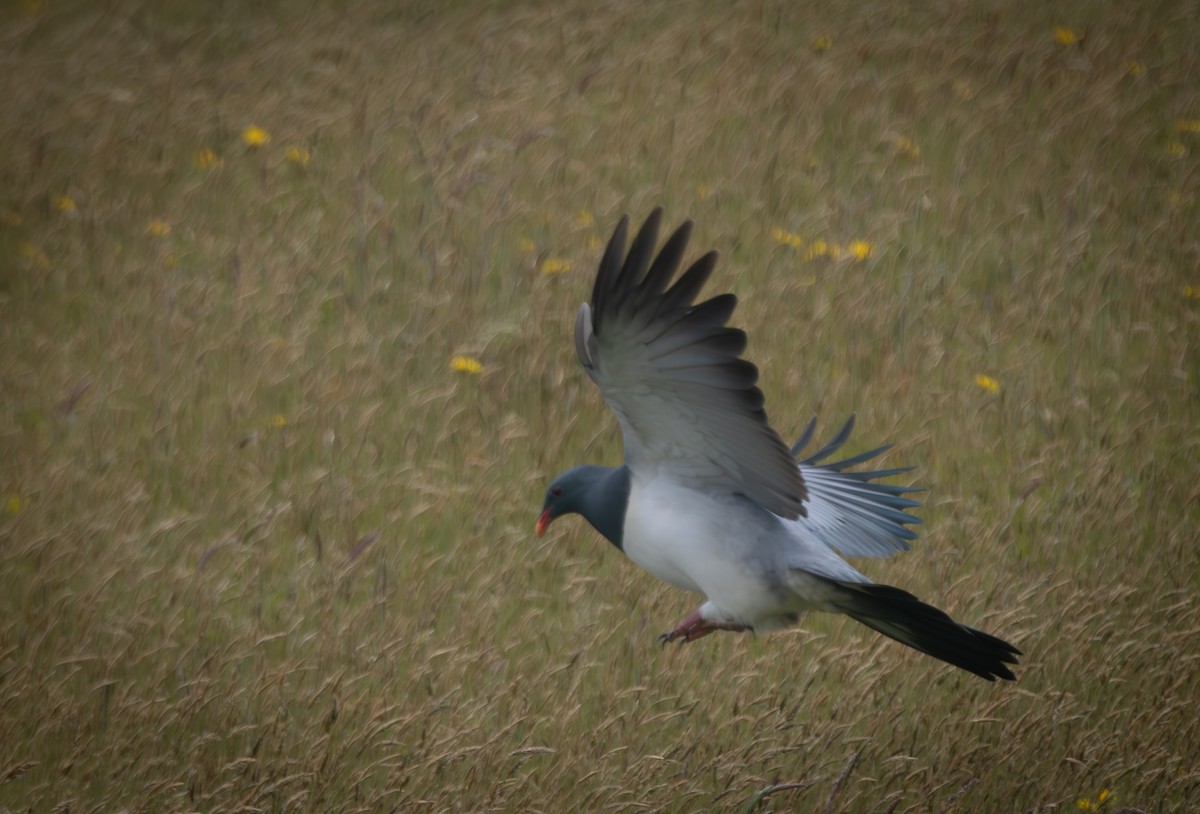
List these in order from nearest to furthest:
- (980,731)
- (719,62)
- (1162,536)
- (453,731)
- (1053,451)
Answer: (453,731) → (980,731) → (1162,536) → (1053,451) → (719,62)

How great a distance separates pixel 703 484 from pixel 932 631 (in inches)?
32.9

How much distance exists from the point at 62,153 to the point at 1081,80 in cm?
624

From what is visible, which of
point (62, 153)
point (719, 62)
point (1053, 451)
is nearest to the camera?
point (1053, 451)

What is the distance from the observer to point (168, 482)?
5.91 metres

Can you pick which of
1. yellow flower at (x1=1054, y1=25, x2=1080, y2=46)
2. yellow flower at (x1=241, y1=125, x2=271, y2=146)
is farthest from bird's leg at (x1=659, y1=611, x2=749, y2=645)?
yellow flower at (x1=1054, y1=25, x2=1080, y2=46)

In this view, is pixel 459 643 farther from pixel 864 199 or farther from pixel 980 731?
pixel 864 199

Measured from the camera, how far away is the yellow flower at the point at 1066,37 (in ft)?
32.0

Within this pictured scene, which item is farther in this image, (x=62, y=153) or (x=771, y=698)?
(x=62, y=153)

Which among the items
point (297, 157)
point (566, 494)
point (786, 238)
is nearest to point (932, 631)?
point (566, 494)

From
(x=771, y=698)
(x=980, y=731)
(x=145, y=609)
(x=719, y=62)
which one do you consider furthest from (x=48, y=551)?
(x=719, y=62)

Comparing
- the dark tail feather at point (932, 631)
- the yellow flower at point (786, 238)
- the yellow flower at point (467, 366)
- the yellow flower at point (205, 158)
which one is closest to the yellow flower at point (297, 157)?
the yellow flower at point (205, 158)

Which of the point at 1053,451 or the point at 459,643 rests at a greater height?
the point at 1053,451

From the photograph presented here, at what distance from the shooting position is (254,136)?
8.34 m

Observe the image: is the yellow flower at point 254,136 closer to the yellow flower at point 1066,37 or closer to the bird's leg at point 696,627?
the bird's leg at point 696,627
